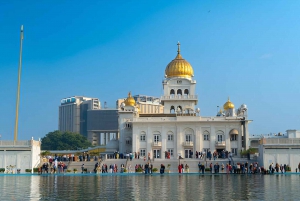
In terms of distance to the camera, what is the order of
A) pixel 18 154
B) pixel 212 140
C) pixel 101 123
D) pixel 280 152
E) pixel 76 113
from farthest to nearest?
pixel 76 113 → pixel 101 123 → pixel 212 140 → pixel 18 154 → pixel 280 152

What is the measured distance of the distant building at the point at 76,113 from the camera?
17462 cm

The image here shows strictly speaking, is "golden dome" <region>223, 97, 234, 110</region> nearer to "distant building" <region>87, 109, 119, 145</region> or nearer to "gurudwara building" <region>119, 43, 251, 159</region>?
"gurudwara building" <region>119, 43, 251, 159</region>

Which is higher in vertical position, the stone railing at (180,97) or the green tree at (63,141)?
the stone railing at (180,97)

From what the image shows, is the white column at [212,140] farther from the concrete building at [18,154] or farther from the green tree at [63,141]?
the green tree at [63,141]

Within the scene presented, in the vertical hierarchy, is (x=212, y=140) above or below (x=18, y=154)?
above

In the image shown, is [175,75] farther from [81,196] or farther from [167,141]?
[81,196]

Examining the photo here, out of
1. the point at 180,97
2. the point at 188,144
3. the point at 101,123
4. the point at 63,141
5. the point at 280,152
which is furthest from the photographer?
the point at 101,123

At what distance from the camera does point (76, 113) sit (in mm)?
176875

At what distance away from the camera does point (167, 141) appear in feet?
207

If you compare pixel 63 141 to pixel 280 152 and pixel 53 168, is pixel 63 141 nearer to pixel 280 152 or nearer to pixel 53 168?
pixel 53 168

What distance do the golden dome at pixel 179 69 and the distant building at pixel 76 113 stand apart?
102771 millimetres

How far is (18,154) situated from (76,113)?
126m

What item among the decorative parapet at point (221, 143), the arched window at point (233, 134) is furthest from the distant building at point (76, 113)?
the arched window at point (233, 134)

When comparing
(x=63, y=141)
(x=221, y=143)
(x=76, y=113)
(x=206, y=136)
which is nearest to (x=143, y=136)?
(x=206, y=136)
